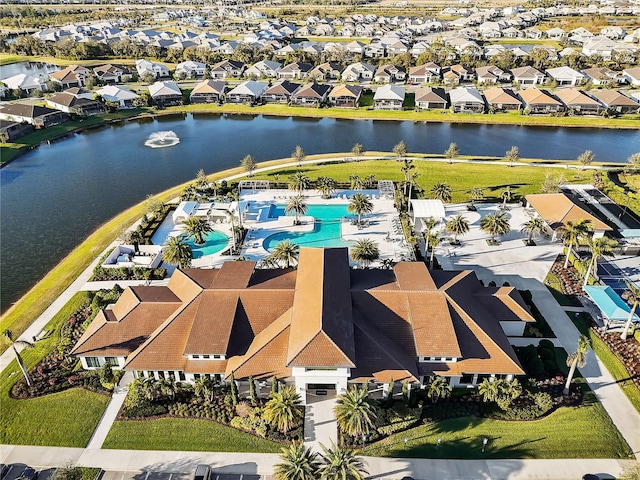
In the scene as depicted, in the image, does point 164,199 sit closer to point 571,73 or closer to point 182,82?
point 182,82

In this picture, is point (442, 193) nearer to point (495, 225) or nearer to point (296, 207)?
point (495, 225)

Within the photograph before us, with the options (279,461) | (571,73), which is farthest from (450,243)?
(571,73)

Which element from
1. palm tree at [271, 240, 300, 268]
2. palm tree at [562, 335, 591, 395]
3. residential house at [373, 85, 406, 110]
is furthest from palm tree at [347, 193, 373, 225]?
residential house at [373, 85, 406, 110]

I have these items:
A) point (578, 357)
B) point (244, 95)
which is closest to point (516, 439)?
point (578, 357)

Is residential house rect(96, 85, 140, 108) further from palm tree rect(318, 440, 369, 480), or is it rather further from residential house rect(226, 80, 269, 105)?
palm tree rect(318, 440, 369, 480)

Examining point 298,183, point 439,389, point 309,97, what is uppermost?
point 309,97

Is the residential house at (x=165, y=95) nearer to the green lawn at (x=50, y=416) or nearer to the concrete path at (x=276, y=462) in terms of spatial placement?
the green lawn at (x=50, y=416)
